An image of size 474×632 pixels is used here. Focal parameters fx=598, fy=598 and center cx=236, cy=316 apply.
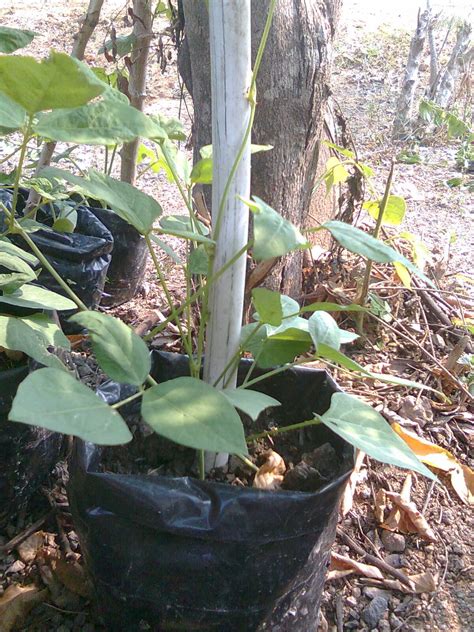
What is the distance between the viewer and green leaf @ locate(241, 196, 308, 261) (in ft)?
1.77

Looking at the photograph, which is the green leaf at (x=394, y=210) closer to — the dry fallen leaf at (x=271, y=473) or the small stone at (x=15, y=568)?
the dry fallen leaf at (x=271, y=473)

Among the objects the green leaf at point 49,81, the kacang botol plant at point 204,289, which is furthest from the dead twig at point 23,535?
the green leaf at point 49,81

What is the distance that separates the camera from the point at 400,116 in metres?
4.01

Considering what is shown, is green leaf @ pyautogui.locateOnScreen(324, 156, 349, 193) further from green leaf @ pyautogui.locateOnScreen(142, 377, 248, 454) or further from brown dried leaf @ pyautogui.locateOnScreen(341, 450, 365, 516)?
green leaf @ pyautogui.locateOnScreen(142, 377, 248, 454)

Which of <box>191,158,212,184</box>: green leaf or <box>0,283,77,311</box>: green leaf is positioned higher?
<box>191,158,212,184</box>: green leaf

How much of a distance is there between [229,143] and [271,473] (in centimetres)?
52

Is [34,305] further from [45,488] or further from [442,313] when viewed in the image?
[442,313]

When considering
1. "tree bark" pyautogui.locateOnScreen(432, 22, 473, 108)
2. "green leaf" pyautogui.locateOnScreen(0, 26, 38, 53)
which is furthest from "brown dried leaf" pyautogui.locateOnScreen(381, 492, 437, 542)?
"tree bark" pyautogui.locateOnScreen(432, 22, 473, 108)

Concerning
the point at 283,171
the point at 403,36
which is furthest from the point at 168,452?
the point at 403,36

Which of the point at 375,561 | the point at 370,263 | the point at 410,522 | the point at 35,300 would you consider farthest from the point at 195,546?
the point at 370,263

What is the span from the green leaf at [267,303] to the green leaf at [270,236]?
0.52 feet

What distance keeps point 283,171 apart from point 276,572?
3.24 feet

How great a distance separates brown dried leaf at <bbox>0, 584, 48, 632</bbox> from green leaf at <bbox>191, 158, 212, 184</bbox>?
2.49 ft

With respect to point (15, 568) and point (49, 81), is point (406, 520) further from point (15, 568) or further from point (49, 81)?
point (49, 81)
